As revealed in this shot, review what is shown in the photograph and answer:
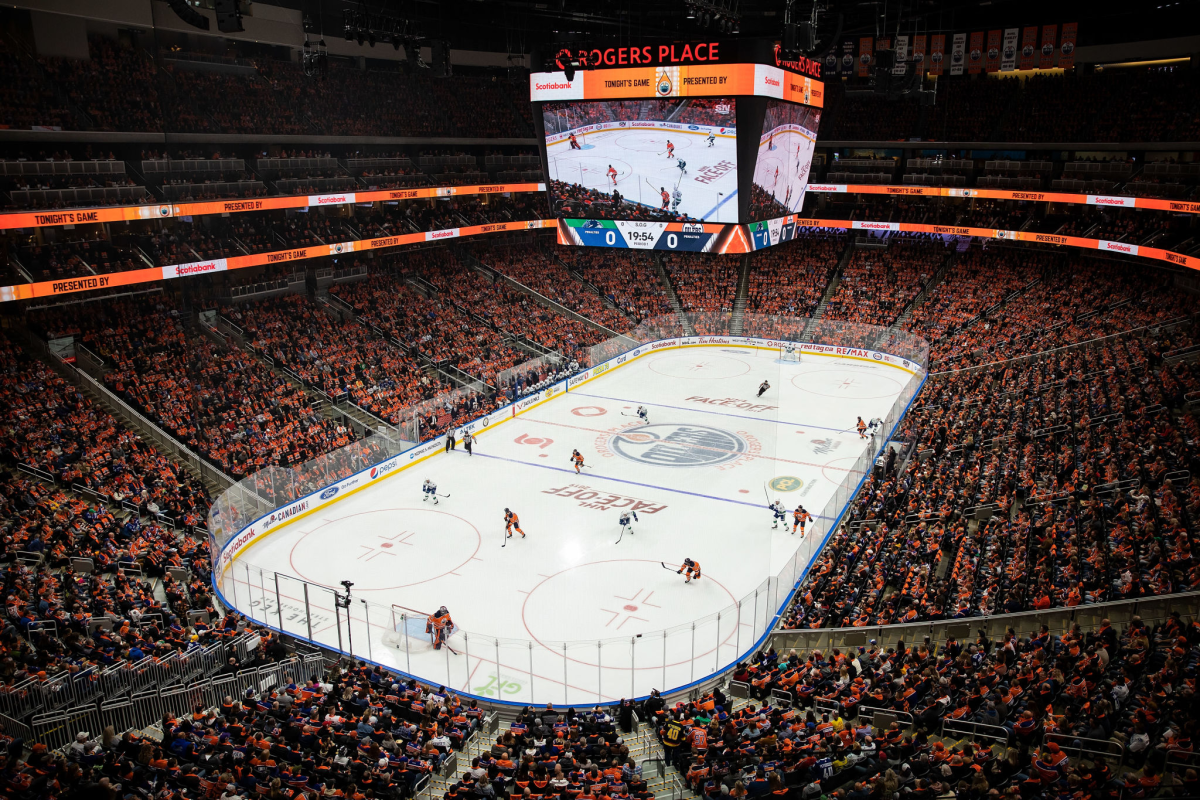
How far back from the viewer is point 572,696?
16.3 meters

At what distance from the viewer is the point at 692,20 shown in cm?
3634

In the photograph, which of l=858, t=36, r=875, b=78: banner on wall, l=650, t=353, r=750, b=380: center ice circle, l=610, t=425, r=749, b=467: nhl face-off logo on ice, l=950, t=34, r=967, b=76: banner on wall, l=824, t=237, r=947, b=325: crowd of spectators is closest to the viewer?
l=610, t=425, r=749, b=467: nhl face-off logo on ice

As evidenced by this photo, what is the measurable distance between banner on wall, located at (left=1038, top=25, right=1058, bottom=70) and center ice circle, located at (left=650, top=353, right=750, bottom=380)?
65.7ft

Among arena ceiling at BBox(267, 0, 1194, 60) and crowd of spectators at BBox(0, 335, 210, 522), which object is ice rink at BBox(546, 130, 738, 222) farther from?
crowd of spectators at BBox(0, 335, 210, 522)

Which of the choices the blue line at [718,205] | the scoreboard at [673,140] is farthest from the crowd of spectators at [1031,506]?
the blue line at [718,205]

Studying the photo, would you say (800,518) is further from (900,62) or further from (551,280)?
(551,280)

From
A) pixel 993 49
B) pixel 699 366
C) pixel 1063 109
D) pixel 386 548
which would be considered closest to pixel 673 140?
pixel 386 548

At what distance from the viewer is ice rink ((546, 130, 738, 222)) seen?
25.0m

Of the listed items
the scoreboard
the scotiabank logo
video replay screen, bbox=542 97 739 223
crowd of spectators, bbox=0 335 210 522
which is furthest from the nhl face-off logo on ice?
the scotiabank logo

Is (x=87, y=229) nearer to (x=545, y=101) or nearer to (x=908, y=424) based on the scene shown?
(x=545, y=101)

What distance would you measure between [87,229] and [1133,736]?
120ft

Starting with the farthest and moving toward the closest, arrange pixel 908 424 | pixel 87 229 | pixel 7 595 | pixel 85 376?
pixel 87 229 → pixel 908 424 → pixel 85 376 → pixel 7 595

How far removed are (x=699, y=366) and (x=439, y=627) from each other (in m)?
27.4

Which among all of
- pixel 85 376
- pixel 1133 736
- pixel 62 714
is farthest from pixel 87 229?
pixel 1133 736
